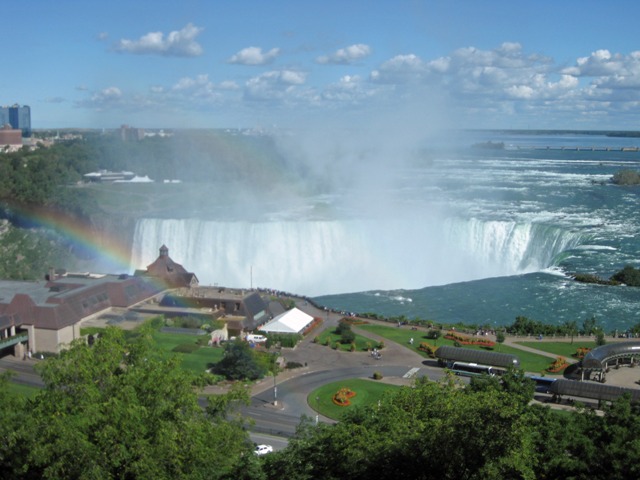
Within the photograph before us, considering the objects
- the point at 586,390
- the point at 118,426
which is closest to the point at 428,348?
the point at 586,390

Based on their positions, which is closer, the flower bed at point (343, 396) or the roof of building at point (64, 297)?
the flower bed at point (343, 396)

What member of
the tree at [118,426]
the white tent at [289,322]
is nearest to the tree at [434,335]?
the white tent at [289,322]

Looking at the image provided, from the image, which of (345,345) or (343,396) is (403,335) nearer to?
(345,345)

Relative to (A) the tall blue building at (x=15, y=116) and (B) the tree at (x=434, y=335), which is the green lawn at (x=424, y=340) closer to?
(B) the tree at (x=434, y=335)

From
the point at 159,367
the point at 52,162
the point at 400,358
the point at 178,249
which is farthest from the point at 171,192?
the point at 159,367

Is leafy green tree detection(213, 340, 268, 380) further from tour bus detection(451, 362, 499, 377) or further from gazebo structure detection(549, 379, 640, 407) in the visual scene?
gazebo structure detection(549, 379, 640, 407)

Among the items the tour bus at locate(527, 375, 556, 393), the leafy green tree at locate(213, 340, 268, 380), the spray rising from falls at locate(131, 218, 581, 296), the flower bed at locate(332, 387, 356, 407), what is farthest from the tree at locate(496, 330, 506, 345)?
the spray rising from falls at locate(131, 218, 581, 296)

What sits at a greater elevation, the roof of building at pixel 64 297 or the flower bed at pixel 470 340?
the roof of building at pixel 64 297
